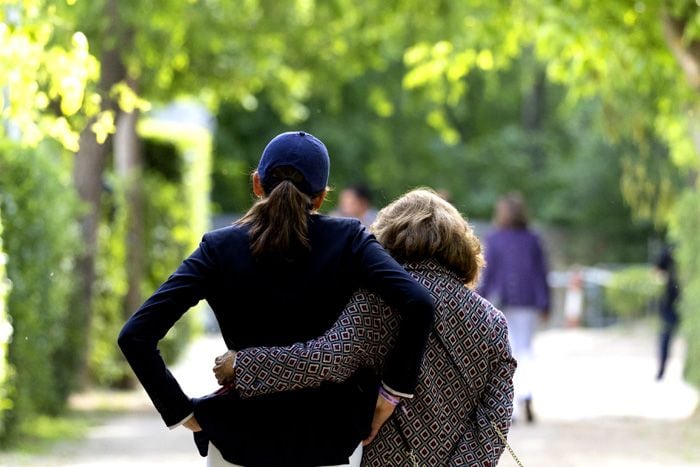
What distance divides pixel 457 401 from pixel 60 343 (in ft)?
27.5

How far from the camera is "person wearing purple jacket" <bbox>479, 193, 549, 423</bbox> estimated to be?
40.2 feet

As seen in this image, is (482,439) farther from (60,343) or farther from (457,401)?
(60,343)

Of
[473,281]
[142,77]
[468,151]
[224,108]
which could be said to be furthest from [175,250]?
[468,151]

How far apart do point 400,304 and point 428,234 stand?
44 centimetres

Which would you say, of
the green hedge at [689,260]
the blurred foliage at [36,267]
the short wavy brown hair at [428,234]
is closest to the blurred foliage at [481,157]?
the green hedge at [689,260]

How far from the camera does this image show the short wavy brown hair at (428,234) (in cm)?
441

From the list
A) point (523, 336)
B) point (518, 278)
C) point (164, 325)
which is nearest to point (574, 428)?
point (523, 336)

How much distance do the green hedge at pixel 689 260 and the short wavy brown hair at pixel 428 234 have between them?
944 centimetres

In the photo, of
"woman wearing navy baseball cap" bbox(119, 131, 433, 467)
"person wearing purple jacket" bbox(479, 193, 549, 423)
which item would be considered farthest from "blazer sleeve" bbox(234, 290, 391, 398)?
"person wearing purple jacket" bbox(479, 193, 549, 423)

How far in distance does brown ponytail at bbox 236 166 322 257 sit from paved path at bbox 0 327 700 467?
5.79 m

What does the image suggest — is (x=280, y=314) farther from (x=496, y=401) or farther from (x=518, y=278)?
(x=518, y=278)

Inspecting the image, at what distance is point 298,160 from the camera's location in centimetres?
411

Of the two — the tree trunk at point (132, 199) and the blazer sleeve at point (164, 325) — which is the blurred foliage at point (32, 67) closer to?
the blazer sleeve at point (164, 325)

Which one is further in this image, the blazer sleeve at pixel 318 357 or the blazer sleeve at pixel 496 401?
the blazer sleeve at pixel 496 401
